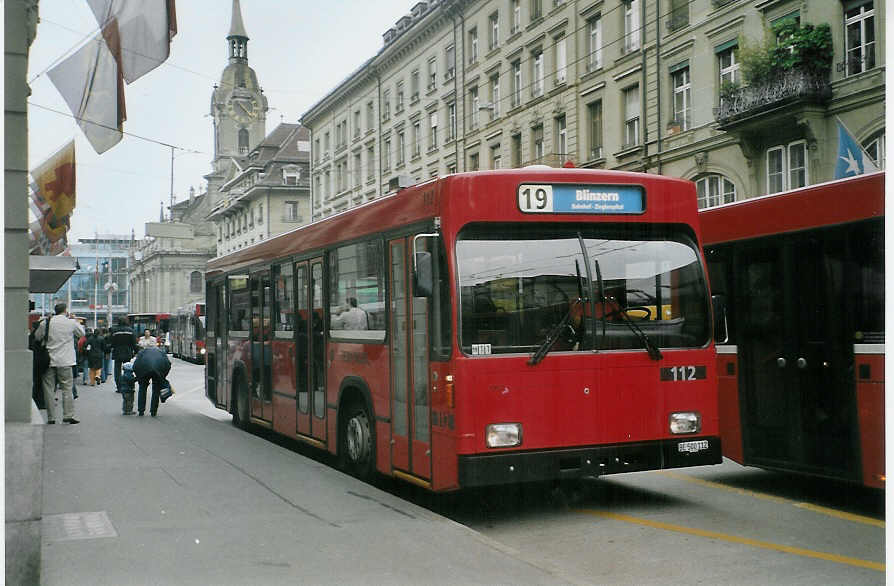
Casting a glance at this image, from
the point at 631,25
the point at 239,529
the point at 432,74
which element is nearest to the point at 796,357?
the point at 239,529

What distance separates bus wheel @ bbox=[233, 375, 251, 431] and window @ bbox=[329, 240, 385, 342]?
14.4 feet

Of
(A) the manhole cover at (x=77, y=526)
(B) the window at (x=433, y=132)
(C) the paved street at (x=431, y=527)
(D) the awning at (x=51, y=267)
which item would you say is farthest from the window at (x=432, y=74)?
(A) the manhole cover at (x=77, y=526)

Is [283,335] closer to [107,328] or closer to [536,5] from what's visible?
[536,5]

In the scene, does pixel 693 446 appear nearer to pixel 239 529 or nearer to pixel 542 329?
pixel 542 329

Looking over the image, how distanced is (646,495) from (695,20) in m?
19.2

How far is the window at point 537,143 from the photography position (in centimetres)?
1889

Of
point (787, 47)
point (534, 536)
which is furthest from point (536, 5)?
A: point (534, 536)

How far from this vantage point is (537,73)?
20641mm

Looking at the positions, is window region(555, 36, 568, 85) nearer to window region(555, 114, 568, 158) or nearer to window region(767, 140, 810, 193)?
window region(555, 114, 568, 158)

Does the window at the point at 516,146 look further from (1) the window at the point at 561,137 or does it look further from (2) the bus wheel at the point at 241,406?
(2) the bus wheel at the point at 241,406

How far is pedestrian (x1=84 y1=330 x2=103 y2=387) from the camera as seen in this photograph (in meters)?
27.1

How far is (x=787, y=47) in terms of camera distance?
20609 mm

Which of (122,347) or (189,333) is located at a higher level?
(189,333)

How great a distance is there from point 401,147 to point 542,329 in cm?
681
